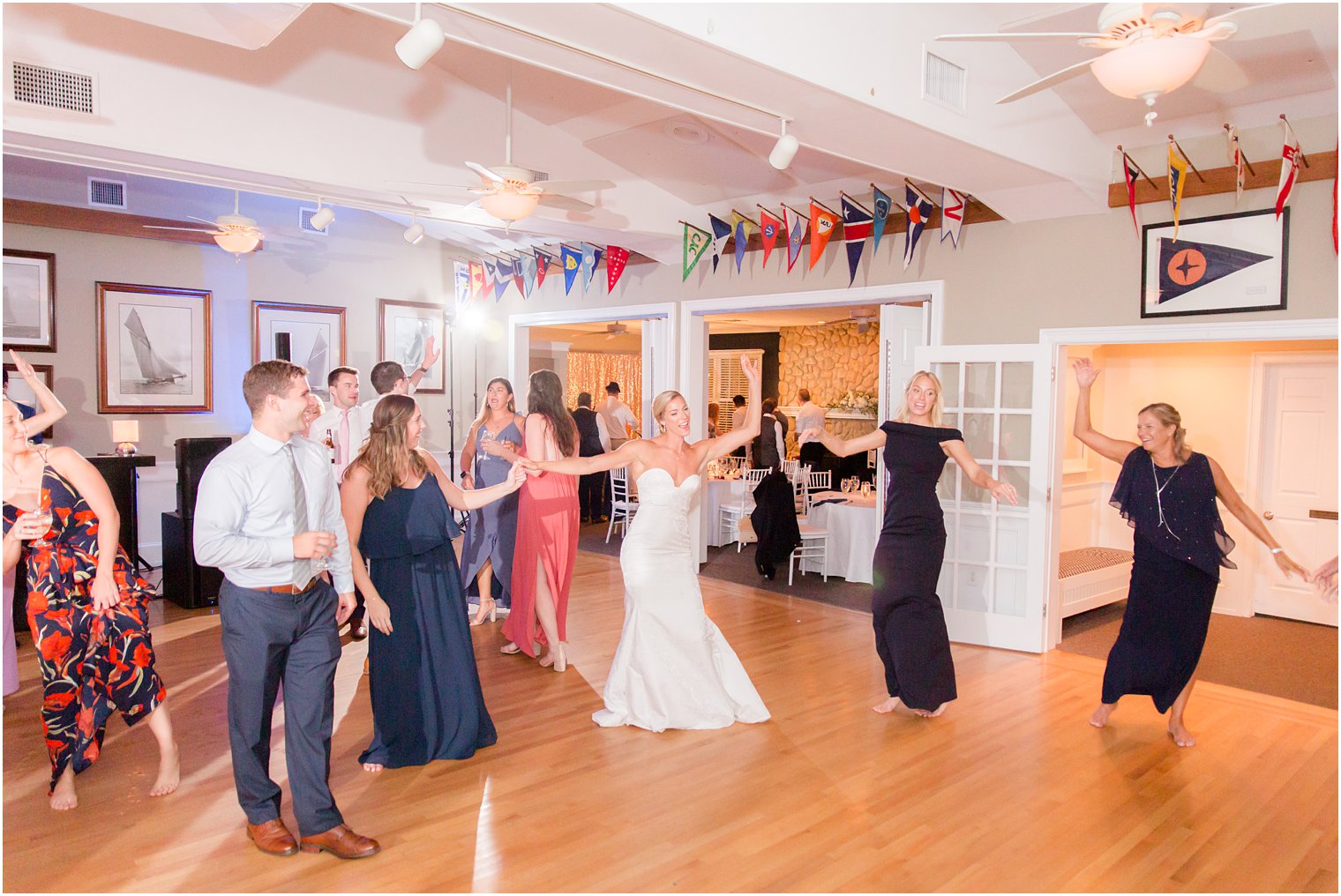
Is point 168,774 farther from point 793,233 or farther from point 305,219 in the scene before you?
point 305,219

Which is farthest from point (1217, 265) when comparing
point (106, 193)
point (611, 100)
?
point (106, 193)

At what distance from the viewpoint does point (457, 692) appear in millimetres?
3863

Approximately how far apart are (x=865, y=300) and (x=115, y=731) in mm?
5382

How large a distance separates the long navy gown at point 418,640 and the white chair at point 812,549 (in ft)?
13.3

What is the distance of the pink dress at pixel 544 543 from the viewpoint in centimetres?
521

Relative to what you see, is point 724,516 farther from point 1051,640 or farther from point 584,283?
point 1051,640

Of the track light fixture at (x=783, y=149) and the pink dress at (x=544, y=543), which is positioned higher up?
the track light fixture at (x=783, y=149)

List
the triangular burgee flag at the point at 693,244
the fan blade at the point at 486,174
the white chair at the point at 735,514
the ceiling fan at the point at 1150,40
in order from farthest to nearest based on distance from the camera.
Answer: the white chair at the point at 735,514
the triangular burgee flag at the point at 693,244
the fan blade at the point at 486,174
the ceiling fan at the point at 1150,40

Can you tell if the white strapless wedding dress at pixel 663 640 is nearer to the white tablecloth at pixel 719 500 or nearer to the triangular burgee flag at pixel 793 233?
the triangular burgee flag at pixel 793 233

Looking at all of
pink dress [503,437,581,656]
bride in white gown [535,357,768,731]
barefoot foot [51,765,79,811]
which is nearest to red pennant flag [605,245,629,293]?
pink dress [503,437,581,656]

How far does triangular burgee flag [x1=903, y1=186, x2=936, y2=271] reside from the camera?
6.15m

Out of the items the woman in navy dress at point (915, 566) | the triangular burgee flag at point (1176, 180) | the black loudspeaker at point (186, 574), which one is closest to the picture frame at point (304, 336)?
the black loudspeaker at point (186, 574)

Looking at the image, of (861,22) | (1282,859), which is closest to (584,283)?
(861,22)

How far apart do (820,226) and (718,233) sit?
3.90ft
